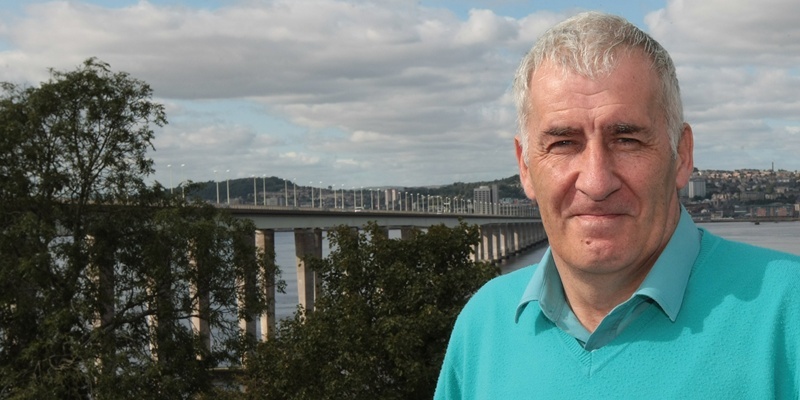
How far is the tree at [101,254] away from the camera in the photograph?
2603cm

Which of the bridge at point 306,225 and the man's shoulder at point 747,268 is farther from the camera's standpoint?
the bridge at point 306,225

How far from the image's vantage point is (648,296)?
203 centimetres

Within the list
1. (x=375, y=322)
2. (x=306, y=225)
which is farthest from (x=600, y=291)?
(x=306, y=225)

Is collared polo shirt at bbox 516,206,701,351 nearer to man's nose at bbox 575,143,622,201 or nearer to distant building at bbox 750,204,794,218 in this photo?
man's nose at bbox 575,143,622,201

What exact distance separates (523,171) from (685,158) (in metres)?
0.34

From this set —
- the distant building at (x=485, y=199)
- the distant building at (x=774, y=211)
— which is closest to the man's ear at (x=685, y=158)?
the distant building at (x=485, y=199)

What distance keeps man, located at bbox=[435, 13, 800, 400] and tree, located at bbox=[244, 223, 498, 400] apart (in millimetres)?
19860

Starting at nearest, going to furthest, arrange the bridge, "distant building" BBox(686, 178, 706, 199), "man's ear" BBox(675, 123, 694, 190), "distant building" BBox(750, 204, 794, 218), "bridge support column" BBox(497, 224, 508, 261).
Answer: "man's ear" BBox(675, 123, 694, 190), the bridge, "distant building" BBox(686, 178, 706, 199), "bridge support column" BBox(497, 224, 508, 261), "distant building" BBox(750, 204, 794, 218)

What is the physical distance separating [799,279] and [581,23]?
0.62 meters

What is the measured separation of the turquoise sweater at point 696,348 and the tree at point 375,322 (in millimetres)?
19758

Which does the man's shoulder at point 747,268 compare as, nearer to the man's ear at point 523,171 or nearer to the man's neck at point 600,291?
the man's neck at point 600,291

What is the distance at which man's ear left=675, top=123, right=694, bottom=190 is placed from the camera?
7.17ft

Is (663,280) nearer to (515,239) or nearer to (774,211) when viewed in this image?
(515,239)

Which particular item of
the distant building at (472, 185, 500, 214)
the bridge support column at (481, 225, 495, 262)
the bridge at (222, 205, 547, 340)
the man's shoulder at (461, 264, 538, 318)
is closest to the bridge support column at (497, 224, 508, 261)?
the bridge support column at (481, 225, 495, 262)
